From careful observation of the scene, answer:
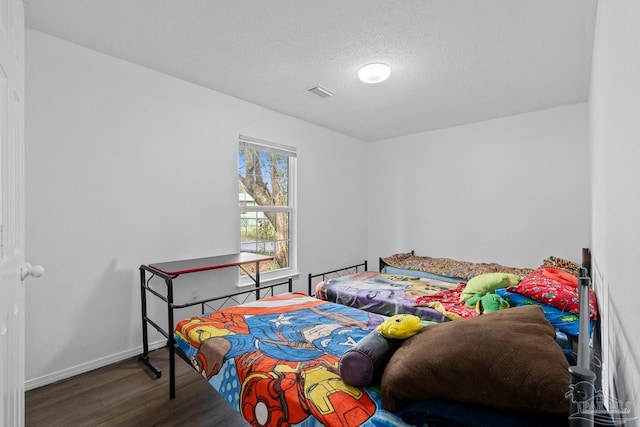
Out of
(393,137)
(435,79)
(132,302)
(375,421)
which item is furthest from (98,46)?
(393,137)

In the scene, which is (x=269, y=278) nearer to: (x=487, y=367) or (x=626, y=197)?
(x=487, y=367)

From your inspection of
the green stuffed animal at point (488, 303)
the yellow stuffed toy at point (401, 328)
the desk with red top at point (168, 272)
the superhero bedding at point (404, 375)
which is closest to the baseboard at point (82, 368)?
the desk with red top at point (168, 272)

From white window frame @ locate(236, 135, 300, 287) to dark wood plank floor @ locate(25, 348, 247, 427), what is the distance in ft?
4.53

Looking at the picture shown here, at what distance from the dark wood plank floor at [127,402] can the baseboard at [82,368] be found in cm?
5

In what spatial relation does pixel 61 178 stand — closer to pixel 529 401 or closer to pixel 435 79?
pixel 529 401

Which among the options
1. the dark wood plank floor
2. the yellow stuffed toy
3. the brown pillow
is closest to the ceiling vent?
the yellow stuffed toy

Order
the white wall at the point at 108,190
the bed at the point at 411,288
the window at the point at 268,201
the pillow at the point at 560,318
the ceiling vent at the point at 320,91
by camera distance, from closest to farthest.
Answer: the pillow at the point at 560,318
the white wall at the point at 108,190
the bed at the point at 411,288
the ceiling vent at the point at 320,91
the window at the point at 268,201

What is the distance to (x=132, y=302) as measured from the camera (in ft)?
8.70

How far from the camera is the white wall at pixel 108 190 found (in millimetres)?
2221

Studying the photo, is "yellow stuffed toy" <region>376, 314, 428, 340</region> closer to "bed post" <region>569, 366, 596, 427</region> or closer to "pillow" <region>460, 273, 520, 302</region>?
"bed post" <region>569, 366, 596, 427</region>

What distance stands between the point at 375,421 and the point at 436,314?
1417mm

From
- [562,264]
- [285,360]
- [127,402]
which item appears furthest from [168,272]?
[562,264]

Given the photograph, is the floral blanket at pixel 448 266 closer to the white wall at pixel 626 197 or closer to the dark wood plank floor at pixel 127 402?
the white wall at pixel 626 197

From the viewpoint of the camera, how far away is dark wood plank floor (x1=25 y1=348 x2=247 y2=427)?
1.84m
